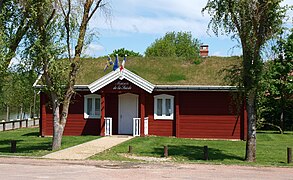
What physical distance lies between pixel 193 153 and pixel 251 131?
334cm

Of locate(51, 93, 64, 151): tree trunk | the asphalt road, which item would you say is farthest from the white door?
the asphalt road

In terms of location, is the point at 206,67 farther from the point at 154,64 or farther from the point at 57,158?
the point at 57,158

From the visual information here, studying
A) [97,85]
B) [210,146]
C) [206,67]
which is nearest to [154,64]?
[206,67]

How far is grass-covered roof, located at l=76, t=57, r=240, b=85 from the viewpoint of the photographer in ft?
93.7

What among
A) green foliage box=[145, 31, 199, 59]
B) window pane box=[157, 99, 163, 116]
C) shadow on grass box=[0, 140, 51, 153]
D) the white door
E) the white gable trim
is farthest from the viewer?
green foliage box=[145, 31, 199, 59]

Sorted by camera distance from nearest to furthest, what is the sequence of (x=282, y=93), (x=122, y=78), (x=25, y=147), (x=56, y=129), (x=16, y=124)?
(x=56, y=129), (x=25, y=147), (x=122, y=78), (x=282, y=93), (x=16, y=124)

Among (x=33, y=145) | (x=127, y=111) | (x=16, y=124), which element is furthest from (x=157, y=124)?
(x=16, y=124)

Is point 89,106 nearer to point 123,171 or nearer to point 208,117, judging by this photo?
point 208,117

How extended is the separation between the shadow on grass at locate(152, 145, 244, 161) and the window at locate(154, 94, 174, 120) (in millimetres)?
4710

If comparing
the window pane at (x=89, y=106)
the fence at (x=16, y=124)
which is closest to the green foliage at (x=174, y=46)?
the fence at (x=16, y=124)

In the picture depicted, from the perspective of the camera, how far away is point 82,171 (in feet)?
50.1

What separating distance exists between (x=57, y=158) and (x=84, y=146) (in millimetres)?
3694

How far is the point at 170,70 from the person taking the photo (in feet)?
99.7

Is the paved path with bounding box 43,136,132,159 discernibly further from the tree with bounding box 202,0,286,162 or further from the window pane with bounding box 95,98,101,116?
the tree with bounding box 202,0,286,162
